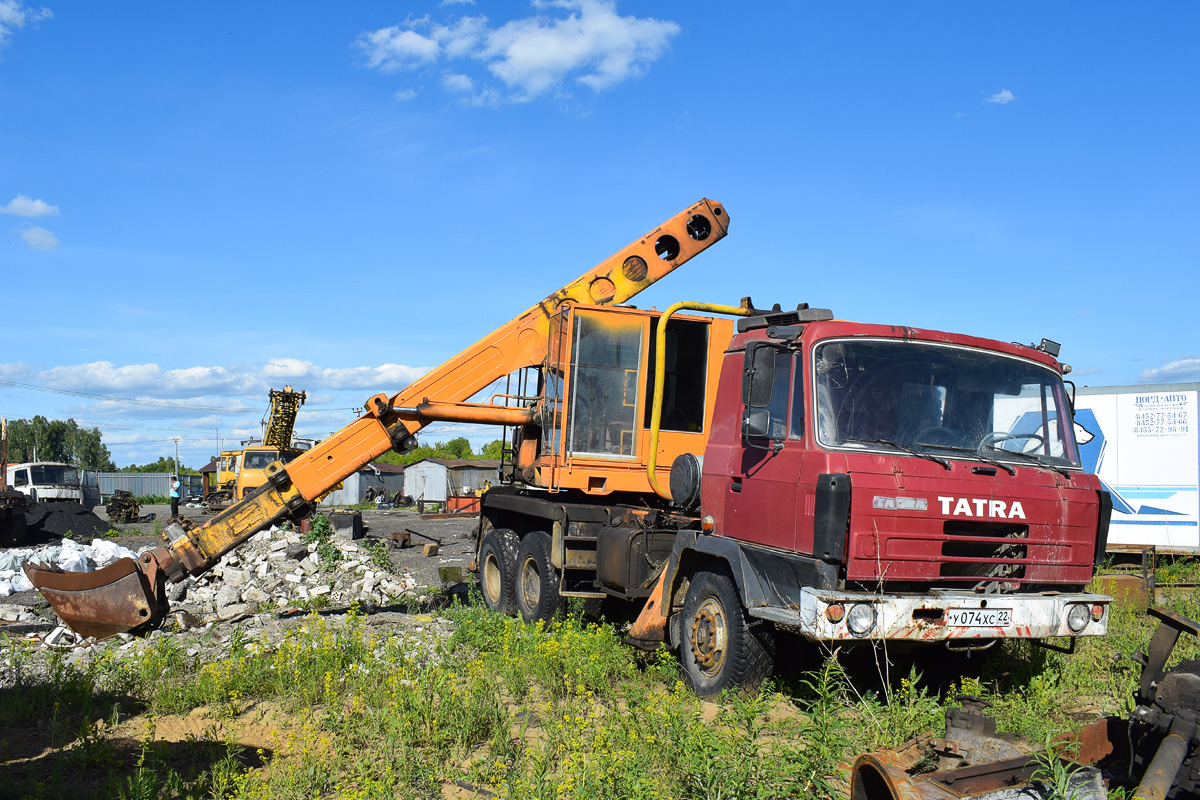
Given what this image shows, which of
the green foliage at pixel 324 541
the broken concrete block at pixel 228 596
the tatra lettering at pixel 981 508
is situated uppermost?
the tatra lettering at pixel 981 508

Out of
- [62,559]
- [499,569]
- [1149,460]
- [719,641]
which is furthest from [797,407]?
[62,559]

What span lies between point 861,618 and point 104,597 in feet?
23.8

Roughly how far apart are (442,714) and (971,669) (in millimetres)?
3945

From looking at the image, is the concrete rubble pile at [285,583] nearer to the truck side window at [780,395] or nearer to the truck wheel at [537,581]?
the truck wheel at [537,581]

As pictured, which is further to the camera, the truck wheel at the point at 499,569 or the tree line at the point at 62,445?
the tree line at the point at 62,445

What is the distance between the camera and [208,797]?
441 cm

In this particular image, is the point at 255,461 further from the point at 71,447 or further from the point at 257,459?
the point at 71,447

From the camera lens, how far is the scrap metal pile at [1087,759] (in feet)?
10.0

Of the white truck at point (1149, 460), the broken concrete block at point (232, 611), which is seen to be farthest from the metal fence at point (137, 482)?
the white truck at point (1149, 460)

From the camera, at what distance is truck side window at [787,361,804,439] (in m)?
5.39

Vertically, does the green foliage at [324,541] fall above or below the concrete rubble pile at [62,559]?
above

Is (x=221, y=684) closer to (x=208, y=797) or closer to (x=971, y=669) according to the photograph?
(x=208, y=797)


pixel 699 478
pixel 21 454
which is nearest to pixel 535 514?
pixel 699 478

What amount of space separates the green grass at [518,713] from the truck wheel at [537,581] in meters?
1.05
